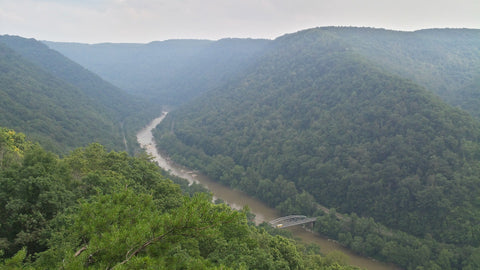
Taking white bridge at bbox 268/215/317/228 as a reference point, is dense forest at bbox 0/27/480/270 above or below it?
above

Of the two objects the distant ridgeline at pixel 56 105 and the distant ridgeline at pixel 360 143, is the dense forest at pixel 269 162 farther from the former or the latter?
the distant ridgeline at pixel 56 105

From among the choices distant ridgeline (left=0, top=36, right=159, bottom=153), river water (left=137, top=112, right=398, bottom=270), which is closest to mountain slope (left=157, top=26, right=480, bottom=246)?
river water (left=137, top=112, right=398, bottom=270)

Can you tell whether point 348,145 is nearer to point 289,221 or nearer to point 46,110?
point 289,221

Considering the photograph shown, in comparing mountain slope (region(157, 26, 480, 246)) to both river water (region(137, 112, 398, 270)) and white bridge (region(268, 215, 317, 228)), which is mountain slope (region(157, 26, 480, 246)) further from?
white bridge (region(268, 215, 317, 228))

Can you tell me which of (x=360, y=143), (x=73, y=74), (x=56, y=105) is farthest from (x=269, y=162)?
(x=73, y=74)

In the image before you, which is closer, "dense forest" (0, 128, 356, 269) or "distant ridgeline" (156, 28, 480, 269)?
"dense forest" (0, 128, 356, 269)

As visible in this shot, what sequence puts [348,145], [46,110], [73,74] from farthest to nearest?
[73,74], [46,110], [348,145]
